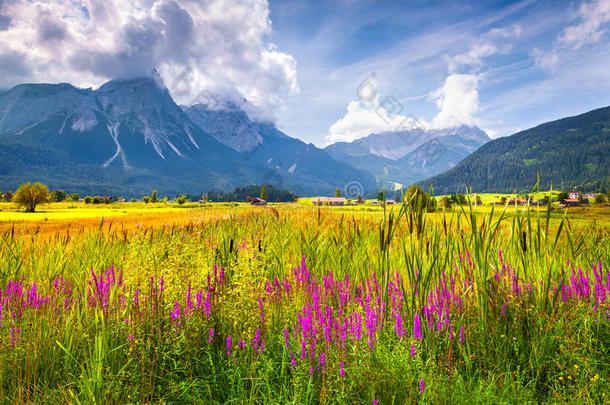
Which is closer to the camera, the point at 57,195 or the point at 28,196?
the point at 28,196

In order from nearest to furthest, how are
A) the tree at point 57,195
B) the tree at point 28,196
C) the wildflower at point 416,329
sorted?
the wildflower at point 416,329 < the tree at point 28,196 < the tree at point 57,195

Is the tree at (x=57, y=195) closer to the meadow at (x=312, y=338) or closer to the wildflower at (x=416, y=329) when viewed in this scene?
the meadow at (x=312, y=338)

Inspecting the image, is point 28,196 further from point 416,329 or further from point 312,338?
point 416,329

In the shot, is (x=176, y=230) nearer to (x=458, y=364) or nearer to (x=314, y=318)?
(x=314, y=318)

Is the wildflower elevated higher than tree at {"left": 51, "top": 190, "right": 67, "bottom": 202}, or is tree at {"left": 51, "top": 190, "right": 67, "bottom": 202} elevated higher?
tree at {"left": 51, "top": 190, "right": 67, "bottom": 202}

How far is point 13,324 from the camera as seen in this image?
2650mm

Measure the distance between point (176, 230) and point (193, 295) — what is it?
4376 millimetres

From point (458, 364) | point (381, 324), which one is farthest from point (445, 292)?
point (381, 324)

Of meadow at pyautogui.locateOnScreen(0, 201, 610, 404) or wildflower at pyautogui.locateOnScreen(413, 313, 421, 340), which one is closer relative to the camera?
meadow at pyautogui.locateOnScreen(0, 201, 610, 404)

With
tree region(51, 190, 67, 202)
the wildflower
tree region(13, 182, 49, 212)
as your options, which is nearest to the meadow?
the wildflower

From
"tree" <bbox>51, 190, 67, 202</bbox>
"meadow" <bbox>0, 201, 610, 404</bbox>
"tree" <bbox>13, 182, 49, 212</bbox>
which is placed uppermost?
"tree" <bbox>51, 190, 67, 202</bbox>

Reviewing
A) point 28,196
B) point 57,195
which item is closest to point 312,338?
point 28,196

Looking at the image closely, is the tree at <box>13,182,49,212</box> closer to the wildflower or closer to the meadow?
the meadow

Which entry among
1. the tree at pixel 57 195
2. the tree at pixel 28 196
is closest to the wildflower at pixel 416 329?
the tree at pixel 28 196
